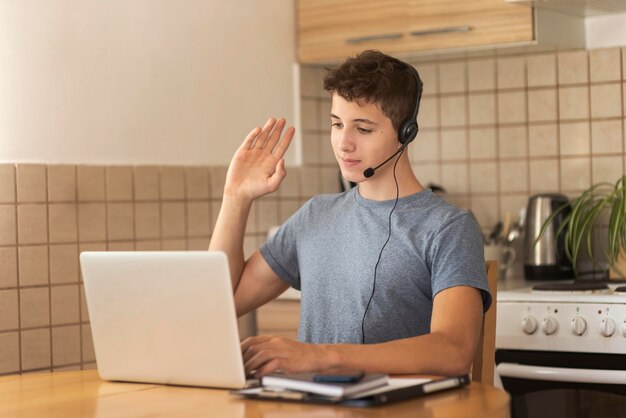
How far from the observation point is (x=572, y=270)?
10.6 ft

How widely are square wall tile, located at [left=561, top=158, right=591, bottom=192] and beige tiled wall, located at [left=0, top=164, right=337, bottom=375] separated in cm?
115

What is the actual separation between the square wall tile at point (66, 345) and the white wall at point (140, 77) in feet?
1.52

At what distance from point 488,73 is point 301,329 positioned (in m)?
1.55

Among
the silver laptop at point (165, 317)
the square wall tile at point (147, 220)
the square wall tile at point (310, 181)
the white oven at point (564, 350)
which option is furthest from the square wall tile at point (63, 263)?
the white oven at point (564, 350)

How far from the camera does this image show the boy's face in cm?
207

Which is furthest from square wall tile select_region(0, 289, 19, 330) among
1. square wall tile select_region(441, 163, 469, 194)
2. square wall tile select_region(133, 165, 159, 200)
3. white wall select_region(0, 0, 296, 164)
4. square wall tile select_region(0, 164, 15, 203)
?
square wall tile select_region(441, 163, 469, 194)

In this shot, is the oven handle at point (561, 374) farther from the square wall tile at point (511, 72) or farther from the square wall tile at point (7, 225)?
the square wall tile at point (7, 225)

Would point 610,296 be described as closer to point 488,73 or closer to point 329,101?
point 488,73

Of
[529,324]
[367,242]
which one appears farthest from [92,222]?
[529,324]

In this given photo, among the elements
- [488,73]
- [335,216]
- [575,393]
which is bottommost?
[575,393]

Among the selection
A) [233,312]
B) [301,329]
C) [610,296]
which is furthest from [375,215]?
[610,296]

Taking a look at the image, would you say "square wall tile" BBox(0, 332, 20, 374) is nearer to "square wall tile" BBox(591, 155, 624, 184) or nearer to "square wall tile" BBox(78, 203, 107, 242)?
"square wall tile" BBox(78, 203, 107, 242)

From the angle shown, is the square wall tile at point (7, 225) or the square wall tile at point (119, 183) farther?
the square wall tile at point (119, 183)

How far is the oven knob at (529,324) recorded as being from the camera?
2752 millimetres
